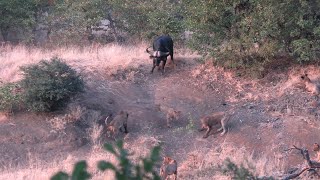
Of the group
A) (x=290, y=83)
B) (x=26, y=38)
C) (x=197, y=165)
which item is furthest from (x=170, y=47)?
(x=26, y=38)

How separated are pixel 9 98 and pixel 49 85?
1.05 meters

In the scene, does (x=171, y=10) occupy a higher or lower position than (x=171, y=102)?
higher

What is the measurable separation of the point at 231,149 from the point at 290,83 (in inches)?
152

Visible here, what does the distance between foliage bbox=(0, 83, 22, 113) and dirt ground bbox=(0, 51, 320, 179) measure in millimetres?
231

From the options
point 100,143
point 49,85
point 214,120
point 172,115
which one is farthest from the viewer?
point 172,115

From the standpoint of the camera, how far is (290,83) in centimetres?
1538

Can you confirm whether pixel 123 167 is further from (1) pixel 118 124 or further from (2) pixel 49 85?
(2) pixel 49 85

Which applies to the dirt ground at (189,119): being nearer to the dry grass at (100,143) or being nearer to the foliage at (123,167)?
the dry grass at (100,143)

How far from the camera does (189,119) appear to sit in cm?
1387

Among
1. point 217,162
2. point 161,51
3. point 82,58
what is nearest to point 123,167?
point 217,162

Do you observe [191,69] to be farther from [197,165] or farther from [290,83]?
[197,165]

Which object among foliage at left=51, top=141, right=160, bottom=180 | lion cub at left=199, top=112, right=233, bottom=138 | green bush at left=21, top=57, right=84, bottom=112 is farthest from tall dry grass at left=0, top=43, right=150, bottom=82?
foliage at left=51, top=141, right=160, bottom=180

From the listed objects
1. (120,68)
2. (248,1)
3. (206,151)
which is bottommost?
(206,151)

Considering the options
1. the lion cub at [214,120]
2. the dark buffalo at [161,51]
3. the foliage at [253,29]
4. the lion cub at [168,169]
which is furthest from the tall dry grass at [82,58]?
the lion cub at [168,169]
